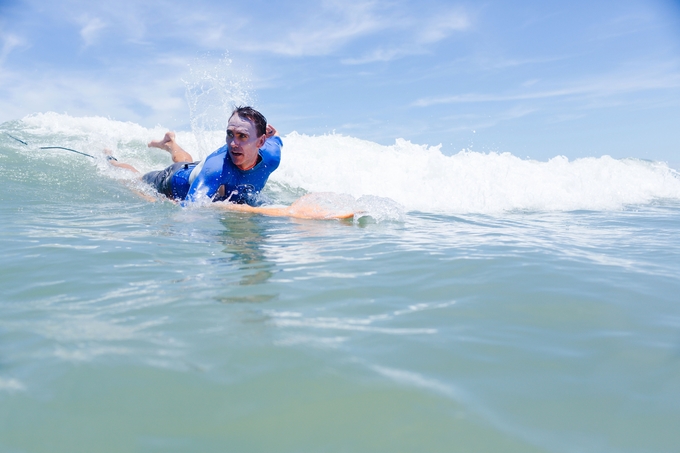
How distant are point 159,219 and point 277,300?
9.82ft

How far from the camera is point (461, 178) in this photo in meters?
10.9

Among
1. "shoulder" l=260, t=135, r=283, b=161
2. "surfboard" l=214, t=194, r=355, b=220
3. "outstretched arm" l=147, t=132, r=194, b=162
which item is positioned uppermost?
"outstretched arm" l=147, t=132, r=194, b=162

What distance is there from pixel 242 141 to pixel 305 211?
49.4 inches

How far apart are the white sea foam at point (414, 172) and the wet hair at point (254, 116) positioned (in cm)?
297

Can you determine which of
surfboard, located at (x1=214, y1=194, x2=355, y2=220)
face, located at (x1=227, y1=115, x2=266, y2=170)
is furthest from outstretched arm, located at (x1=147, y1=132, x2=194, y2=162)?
surfboard, located at (x1=214, y1=194, x2=355, y2=220)

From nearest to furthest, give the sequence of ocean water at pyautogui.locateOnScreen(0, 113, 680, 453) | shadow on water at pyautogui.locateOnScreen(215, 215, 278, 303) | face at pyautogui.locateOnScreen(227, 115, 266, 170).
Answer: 1. ocean water at pyautogui.locateOnScreen(0, 113, 680, 453)
2. shadow on water at pyautogui.locateOnScreen(215, 215, 278, 303)
3. face at pyautogui.locateOnScreen(227, 115, 266, 170)

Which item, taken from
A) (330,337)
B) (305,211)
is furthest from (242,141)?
(330,337)

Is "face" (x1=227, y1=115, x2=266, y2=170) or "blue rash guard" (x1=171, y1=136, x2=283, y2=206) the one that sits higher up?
"face" (x1=227, y1=115, x2=266, y2=170)

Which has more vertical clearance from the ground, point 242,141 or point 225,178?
point 242,141

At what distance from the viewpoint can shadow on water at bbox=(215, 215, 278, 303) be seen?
2631 millimetres

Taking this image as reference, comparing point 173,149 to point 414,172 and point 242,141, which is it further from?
point 414,172

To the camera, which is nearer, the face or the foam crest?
the face

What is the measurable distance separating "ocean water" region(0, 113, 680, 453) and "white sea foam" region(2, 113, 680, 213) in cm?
406

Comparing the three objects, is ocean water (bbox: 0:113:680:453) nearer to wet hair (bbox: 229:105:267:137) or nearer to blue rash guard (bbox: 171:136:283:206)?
blue rash guard (bbox: 171:136:283:206)
